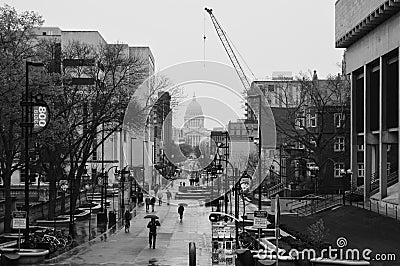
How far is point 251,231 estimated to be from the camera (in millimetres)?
41531

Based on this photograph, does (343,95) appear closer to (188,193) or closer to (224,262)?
(188,193)

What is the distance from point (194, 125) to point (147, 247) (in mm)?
7575

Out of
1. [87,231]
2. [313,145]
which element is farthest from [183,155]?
[313,145]

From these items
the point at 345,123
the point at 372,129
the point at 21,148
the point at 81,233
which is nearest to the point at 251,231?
the point at 81,233

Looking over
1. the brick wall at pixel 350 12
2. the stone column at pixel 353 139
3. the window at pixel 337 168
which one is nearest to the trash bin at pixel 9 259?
the brick wall at pixel 350 12

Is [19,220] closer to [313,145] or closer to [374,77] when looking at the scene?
[374,77]

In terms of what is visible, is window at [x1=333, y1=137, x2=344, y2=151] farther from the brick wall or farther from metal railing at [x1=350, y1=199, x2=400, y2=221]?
metal railing at [x1=350, y1=199, x2=400, y2=221]

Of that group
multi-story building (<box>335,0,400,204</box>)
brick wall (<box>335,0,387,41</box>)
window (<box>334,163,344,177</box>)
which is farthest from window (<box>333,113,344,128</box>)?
brick wall (<box>335,0,387,41</box>)

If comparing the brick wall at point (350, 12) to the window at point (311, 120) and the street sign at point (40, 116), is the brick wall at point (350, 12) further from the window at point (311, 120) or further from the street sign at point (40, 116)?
the street sign at point (40, 116)

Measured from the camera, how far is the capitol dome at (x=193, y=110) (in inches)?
1162

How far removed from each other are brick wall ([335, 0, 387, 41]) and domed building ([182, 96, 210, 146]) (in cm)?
1790

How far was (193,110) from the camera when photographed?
31.7 metres

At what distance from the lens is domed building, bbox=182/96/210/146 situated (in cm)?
3008

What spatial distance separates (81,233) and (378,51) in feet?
94.9
